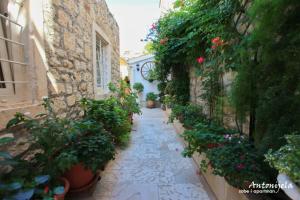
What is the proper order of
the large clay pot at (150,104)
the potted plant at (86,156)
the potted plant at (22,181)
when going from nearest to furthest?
the potted plant at (22,181) → the potted plant at (86,156) → the large clay pot at (150,104)

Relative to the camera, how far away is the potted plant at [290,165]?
0.84 metres

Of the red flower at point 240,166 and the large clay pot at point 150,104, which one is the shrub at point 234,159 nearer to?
the red flower at point 240,166

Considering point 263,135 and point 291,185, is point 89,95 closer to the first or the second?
point 263,135

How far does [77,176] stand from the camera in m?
1.91

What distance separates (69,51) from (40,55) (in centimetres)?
55

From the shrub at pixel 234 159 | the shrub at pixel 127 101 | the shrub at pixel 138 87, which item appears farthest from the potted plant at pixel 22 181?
the shrub at pixel 138 87

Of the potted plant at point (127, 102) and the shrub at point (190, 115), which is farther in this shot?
the potted plant at point (127, 102)

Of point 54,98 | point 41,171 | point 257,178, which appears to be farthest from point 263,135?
point 54,98

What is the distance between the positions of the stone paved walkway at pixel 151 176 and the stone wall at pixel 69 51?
0.94m

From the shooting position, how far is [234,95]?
1741 millimetres

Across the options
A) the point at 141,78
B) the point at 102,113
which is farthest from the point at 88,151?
→ the point at 141,78

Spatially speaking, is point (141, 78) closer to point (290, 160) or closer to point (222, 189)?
point (222, 189)

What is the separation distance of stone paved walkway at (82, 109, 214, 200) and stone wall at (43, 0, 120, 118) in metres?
0.94

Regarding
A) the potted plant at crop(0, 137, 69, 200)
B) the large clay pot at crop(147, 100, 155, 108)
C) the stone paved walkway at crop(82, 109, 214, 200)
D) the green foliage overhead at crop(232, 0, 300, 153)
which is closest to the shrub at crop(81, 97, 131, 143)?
the stone paved walkway at crop(82, 109, 214, 200)
